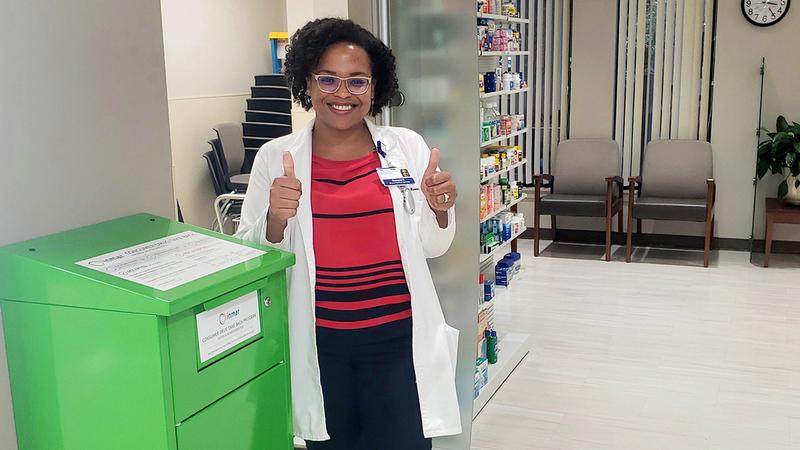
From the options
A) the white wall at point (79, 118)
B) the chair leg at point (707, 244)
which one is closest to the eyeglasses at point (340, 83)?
the white wall at point (79, 118)

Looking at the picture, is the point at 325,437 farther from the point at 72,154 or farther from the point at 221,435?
the point at 72,154

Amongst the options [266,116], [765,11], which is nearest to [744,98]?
[765,11]

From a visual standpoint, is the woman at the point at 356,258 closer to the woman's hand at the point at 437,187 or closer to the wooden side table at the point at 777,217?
the woman's hand at the point at 437,187

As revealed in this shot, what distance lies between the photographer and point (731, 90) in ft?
22.0

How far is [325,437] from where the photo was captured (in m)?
1.90

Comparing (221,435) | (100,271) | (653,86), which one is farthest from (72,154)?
(653,86)

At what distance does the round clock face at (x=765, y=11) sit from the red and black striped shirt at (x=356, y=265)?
576cm

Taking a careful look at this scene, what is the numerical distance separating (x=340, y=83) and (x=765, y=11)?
19.0 feet

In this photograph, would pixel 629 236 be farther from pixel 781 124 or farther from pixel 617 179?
pixel 781 124

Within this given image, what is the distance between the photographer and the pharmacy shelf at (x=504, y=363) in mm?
3805

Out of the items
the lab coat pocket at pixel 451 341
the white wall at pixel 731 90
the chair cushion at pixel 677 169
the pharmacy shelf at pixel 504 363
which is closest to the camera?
the lab coat pocket at pixel 451 341

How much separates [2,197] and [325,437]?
930 mm

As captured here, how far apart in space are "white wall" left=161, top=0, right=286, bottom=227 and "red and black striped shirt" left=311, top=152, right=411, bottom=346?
4.64 metres

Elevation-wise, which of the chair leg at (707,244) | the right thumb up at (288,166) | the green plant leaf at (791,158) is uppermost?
the right thumb up at (288,166)
